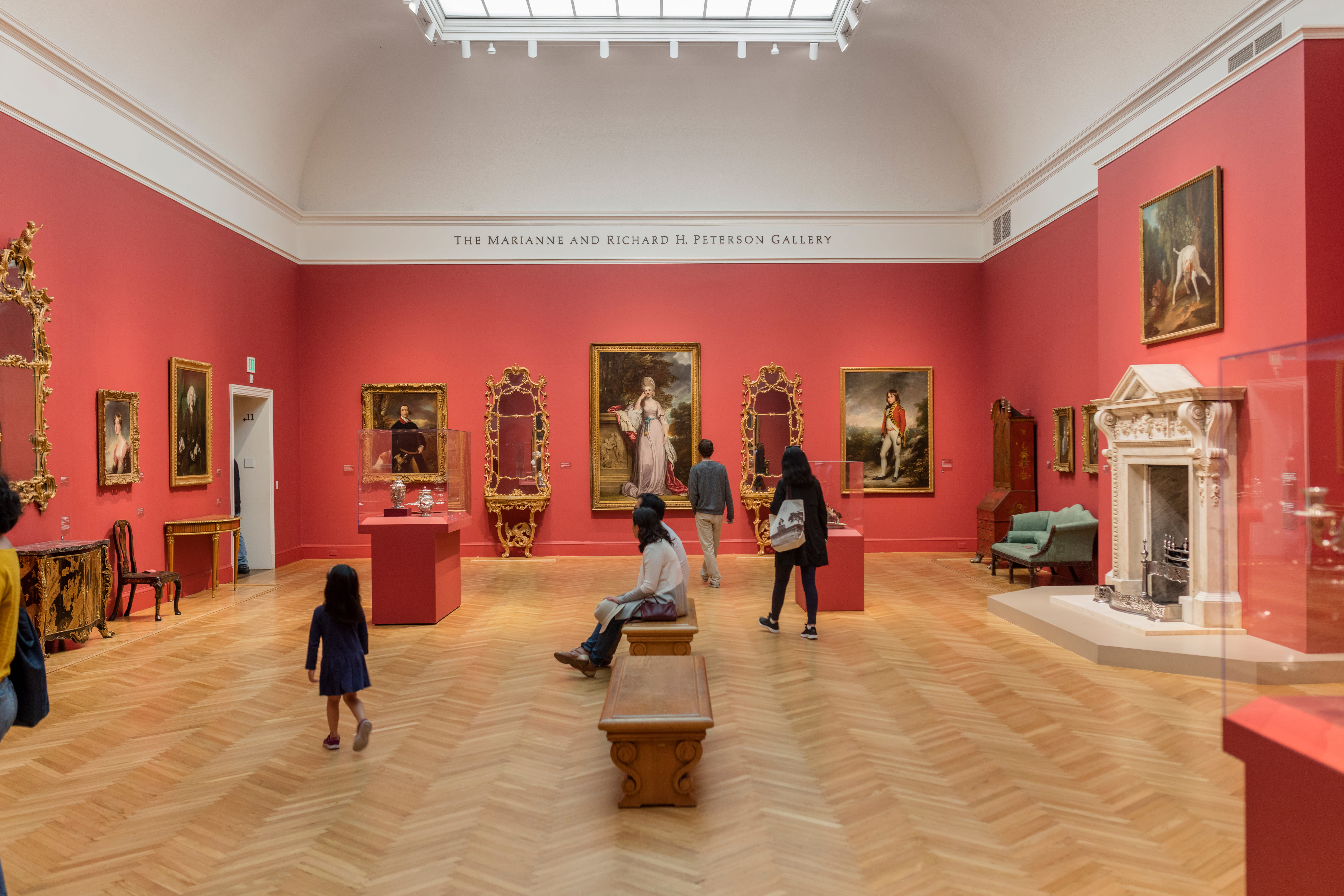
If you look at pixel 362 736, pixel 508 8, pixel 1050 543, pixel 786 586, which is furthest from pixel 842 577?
pixel 508 8

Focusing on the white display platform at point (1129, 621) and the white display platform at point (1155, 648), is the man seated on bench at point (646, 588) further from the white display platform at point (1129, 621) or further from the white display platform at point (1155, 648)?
the white display platform at point (1129, 621)

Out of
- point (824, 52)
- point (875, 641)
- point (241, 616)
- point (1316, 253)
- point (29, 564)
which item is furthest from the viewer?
point (824, 52)

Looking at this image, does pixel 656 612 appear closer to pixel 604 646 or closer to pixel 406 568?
pixel 604 646

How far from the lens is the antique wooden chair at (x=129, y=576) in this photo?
875cm

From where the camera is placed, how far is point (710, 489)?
1059 cm

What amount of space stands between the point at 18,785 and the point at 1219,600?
30.9 ft

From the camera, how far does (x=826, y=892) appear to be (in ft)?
10.8

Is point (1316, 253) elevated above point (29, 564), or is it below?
above

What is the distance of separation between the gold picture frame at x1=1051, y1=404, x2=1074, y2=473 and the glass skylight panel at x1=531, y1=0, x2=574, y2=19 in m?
9.51

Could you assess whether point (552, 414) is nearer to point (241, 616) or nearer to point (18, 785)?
point (241, 616)

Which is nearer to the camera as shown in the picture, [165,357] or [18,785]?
[18,785]

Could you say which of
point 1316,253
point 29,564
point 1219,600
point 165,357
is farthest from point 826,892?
point 165,357

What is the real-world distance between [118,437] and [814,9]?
11312 mm

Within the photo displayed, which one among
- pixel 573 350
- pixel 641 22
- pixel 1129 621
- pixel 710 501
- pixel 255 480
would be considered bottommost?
pixel 1129 621
